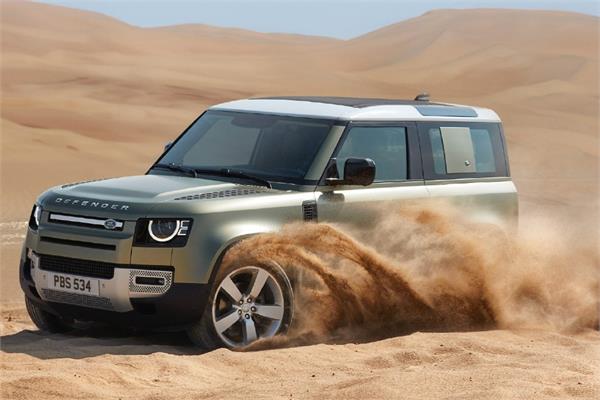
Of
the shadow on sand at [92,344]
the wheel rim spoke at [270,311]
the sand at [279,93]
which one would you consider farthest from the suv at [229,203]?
the sand at [279,93]

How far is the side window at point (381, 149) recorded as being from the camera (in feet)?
31.1

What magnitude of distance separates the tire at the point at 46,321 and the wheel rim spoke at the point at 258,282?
152cm

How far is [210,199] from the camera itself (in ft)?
27.8

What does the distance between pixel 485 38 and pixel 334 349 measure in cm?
7776

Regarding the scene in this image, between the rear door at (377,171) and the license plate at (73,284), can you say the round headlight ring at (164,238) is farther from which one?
the rear door at (377,171)

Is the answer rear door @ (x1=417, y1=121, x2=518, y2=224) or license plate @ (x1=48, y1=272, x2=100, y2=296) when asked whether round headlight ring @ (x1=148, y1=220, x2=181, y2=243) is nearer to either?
license plate @ (x1=48, y1=272, x2=100, y2=296)

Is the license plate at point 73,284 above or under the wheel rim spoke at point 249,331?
above

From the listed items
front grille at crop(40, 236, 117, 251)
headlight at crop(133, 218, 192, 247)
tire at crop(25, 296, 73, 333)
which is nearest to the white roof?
headlight at crop(133, 218, 192, 247)

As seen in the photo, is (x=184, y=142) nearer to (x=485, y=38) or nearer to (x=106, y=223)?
(x=106, y=223)

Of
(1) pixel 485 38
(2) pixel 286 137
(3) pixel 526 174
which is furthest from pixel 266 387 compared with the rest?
(1) pixel 485 38

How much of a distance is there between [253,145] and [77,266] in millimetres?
1921

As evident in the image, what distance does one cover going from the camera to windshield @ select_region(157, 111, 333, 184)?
9.30m

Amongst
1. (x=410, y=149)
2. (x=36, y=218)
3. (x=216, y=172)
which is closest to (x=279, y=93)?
(x=410, y=149)

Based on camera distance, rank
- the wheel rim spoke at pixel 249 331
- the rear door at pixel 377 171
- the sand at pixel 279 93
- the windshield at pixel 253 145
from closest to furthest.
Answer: the sand at pixel 279 93 < the wheel rim spoke at pixel 249 331 < the rear door at pixel 377 171 < the windshield at pixel 253 145
